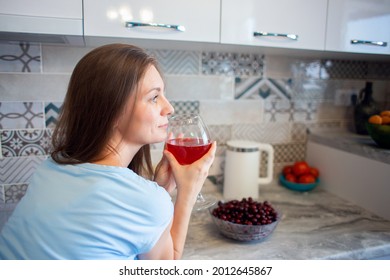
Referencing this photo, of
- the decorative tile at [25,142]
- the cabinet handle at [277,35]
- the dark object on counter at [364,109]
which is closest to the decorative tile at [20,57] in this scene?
the decorative tile at [25,142]

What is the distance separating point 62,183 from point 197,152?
0.32m

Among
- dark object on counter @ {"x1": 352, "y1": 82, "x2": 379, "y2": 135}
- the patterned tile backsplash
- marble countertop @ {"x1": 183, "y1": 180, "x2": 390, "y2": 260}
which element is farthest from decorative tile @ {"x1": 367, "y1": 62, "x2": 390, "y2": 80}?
marble countertop @ {"x1": 183, "y1": 180, "x2": 390, "y2": 260}

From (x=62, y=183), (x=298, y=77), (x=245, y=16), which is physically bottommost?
(x=62, y=183)

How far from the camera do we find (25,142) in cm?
118

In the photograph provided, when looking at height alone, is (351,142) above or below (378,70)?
below

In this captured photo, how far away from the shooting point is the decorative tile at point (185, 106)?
1.33 metres

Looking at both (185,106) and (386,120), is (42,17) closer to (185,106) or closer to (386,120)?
(185,106)

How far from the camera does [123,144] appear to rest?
2.38 feet

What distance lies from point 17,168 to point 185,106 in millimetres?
685

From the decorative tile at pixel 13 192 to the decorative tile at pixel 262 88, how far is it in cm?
94

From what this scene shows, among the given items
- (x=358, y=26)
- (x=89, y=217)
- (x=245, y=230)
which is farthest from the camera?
(x=358, y=26)

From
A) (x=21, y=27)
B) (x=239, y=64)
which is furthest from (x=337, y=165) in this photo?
(x=21, y=27)

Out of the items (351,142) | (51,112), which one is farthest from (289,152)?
(51,112)

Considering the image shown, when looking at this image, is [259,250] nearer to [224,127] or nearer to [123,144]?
[123,144]
